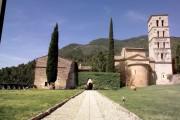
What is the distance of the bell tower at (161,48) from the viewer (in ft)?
236

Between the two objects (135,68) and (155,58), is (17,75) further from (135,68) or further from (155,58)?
(155,58)

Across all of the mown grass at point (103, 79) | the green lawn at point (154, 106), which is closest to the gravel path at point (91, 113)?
the green lawn at point (154, 106)

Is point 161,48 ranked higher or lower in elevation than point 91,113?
higher

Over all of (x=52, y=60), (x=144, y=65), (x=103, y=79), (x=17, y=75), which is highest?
(x=144, y=65)

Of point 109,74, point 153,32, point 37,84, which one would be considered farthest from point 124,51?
point 37,84

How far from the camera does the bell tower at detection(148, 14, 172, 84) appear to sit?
236 ft

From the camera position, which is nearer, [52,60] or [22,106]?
[22,106]

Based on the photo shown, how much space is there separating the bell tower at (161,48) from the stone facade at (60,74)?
76.6 ft

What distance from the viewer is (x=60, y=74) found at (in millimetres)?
63531

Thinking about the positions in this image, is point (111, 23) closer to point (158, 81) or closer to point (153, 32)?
point (153, 32)

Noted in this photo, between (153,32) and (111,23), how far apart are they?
12.7 metres

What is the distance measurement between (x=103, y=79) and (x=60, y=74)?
32.9 ft

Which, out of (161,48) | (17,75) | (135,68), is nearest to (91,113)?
(135,68)

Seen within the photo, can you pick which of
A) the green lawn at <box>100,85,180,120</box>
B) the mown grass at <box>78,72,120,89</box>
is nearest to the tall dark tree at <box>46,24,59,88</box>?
the mown grass at <box>78,72,120,89</box>
